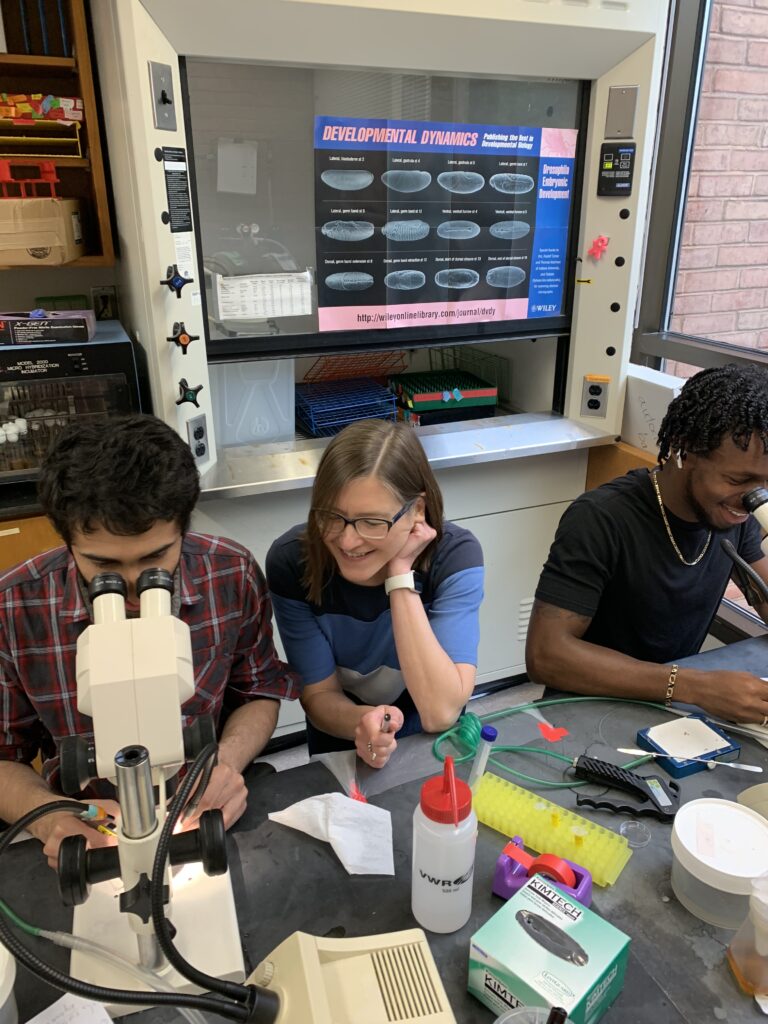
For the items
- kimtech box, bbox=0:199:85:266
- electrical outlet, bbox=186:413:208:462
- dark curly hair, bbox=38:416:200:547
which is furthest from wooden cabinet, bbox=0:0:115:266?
dark curly hair, bbox=38:416:200:547

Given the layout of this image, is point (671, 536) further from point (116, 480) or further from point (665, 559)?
point (116, 480)

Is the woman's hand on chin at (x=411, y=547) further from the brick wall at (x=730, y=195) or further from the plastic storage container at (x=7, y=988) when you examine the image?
the brick wall at (x=730, y=195)

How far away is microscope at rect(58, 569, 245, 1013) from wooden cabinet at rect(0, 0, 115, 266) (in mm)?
1819

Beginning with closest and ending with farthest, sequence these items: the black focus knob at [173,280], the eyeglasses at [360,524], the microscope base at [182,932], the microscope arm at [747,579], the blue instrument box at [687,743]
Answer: the microscope base at [182,932], the blue instrument box at [687,743], the eyeglasses at [360,524], the microscope arm at [747,579], the black focus knob at [173,280]

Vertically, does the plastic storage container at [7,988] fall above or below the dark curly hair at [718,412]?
below

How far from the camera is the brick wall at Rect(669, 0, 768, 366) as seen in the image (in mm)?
2299

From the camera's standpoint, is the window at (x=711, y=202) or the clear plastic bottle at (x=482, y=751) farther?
the window at (x=711, y=202)

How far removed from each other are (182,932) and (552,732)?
638 millimetres

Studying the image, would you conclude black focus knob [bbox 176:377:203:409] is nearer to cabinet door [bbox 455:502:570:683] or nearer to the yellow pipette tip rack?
cabinet door [bbox 455:502:570:683]

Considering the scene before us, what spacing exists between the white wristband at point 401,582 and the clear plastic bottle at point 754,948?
66 cm

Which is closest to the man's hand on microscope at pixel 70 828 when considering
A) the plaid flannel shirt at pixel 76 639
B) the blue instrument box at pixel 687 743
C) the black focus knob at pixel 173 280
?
the plaid flannel shirt at pixel 76 639

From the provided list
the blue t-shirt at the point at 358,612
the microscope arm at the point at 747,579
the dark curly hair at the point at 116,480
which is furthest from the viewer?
the microscope arm at the point at 747,579

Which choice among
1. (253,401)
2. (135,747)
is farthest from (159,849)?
(253,401)

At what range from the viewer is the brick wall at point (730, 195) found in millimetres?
2299
